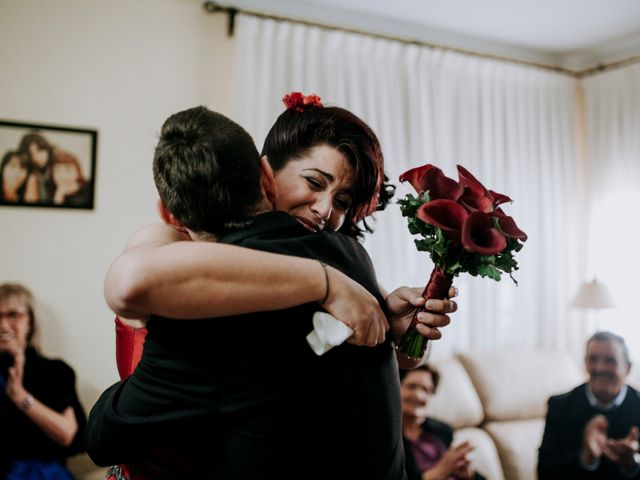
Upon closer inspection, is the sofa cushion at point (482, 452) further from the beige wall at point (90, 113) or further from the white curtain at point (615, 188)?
the beige wall at point (90, 113)

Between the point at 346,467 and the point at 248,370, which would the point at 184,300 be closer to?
the point at 248,370

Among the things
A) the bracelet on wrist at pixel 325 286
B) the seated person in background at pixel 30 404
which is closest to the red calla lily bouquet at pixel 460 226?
the bracelet on wrist at pixel 325 286

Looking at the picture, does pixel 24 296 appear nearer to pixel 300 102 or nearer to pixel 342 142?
pixel 300 102

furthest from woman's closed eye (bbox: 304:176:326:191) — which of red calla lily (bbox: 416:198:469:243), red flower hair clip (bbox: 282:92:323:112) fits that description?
red calla lily (bbox: 416:198:469:243)

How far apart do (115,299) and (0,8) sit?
2906 millimetres

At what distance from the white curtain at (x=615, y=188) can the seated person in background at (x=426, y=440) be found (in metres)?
1.88

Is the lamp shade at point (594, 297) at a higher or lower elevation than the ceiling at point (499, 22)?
lower

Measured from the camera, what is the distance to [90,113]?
3.29 meters

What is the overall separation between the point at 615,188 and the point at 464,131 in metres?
1.30

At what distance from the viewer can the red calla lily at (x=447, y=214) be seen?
0.94 metres

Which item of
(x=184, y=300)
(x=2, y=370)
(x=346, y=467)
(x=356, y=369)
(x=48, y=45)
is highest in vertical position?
(x=48, y=45)

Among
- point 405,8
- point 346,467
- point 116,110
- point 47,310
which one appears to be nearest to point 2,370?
point 47,310

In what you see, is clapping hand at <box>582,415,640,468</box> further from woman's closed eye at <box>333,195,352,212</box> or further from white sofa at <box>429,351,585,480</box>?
woman's closed eye at <box>333,195,352,212</box>

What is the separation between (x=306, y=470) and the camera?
0.85 metres
